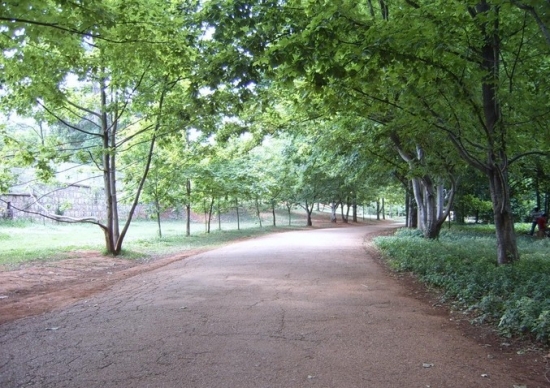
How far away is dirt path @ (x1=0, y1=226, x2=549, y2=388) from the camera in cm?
381

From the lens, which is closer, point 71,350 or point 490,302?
point 71,350

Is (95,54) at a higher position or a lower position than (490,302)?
higher

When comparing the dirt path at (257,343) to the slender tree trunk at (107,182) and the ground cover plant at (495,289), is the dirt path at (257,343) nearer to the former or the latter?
the ground cover plant at (495,289)

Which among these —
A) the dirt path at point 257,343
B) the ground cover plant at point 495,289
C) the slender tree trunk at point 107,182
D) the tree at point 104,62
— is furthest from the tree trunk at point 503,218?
the slender tree trunk at point 107,182

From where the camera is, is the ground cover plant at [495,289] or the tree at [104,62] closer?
the ground cover plant at [495,289]

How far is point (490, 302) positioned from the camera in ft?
19.2

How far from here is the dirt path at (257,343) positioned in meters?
3.81

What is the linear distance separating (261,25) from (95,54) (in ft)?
22.6

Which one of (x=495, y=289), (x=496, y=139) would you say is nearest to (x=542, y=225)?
(x=496, y=139)

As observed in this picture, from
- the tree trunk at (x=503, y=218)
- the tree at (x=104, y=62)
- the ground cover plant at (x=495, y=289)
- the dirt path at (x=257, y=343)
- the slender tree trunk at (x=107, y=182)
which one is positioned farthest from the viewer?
the slender tree trunk at (x=107, y=182)

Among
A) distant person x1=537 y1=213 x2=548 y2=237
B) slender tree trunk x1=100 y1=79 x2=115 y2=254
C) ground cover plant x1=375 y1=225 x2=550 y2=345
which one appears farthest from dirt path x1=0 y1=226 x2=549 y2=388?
distant person x1=537 y1=213 x2=548 y2=237

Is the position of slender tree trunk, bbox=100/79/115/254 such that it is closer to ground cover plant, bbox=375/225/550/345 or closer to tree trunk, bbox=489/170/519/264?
ground cover plant, bbox=375/225/550/345

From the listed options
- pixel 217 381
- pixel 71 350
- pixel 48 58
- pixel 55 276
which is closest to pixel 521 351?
pixel 217 381

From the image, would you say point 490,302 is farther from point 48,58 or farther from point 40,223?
point 40,223
